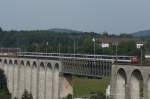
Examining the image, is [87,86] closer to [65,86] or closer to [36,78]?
[36,78]

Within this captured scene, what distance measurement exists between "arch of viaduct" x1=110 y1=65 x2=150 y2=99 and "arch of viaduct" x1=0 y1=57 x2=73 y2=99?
871 inches

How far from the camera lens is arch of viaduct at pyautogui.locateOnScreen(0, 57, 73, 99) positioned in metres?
80.0

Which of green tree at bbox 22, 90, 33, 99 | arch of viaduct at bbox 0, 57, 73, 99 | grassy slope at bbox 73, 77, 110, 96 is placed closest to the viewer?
arch of viaduct at bbox 0, 57, 73, 99

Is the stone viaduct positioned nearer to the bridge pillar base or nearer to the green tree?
the bridge pillar base

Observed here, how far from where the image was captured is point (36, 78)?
3538 inches

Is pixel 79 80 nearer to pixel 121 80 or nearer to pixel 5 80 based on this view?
pixel 5 80

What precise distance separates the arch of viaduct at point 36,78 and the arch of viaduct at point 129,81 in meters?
22.1

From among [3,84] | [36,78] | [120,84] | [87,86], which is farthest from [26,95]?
[120,84]

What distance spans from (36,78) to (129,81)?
3736 cm

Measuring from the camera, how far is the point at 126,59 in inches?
2389

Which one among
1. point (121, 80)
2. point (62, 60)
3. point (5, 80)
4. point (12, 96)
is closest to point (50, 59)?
point (62, 60)

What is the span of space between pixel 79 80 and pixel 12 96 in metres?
20.1

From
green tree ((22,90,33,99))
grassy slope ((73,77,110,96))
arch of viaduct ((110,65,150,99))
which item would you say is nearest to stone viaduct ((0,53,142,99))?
arch of viaduct ((110,65,150,99))

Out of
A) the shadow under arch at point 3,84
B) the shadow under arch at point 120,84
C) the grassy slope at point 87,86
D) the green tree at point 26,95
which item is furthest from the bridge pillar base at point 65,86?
the shadow under arch at point 3,84
